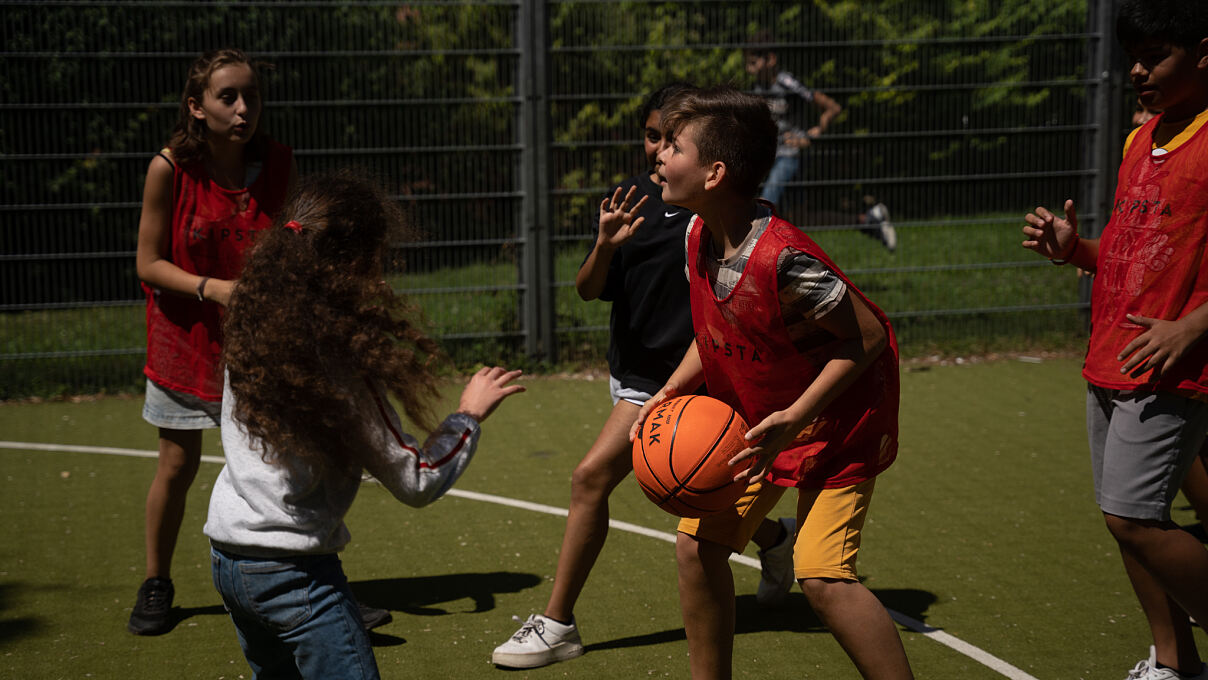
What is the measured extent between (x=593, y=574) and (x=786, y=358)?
230 cm

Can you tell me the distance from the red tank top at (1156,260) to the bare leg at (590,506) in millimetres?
1554

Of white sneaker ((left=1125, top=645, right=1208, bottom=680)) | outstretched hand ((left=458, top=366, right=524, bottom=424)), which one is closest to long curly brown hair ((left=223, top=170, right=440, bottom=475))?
outstretched hand ((left=458, top=366, right=524, bottom=424))

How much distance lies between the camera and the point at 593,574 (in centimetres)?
512

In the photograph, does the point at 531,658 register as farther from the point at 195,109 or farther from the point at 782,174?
the point at 782,174

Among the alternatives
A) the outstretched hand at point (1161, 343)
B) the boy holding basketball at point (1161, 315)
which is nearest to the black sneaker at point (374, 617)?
the boy holding basketball at point (1161, 315)

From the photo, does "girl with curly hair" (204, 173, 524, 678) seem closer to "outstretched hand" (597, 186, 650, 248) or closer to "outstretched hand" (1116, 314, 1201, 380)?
"outstretched hand" (597, 186, 650, 248)

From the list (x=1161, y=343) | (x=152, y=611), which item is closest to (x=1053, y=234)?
(x=1161, y=343)

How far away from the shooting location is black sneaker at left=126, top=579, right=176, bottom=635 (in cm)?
447

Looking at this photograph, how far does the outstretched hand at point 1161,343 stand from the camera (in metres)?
3.21

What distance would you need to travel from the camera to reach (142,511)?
20.1 ft

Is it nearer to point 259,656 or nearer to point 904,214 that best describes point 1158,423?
point 259,656

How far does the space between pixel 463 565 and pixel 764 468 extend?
8.70 feet

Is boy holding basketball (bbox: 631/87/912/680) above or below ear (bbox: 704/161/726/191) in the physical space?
below

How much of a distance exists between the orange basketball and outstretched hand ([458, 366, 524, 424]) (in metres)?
0.48
